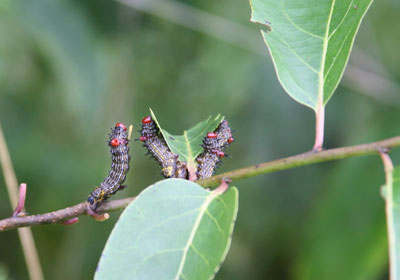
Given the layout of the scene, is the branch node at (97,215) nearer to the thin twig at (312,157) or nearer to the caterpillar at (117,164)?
the caterpillar at (117,164)

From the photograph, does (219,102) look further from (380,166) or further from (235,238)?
(380,166)

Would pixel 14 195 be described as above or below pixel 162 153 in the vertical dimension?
below

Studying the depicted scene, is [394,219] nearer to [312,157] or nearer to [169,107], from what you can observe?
[312,157]

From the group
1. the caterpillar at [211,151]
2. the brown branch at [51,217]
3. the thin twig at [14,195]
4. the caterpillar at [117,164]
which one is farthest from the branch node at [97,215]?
the thin twig at [14,195]

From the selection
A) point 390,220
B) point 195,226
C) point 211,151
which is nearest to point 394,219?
point 390,220

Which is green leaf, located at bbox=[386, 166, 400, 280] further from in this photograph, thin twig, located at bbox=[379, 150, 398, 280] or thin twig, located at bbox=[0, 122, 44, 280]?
thin twig, located at bbox=[0, 122, 44, 280]

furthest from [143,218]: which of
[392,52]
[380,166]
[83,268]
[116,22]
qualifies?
[392,52]
